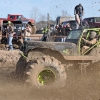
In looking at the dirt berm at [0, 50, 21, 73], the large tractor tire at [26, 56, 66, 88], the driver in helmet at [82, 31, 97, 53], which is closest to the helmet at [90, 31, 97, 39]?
the driver in helmet at [82, 31, 97, 53]

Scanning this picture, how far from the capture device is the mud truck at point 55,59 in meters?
6.75

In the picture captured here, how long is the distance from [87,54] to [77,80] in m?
0.78

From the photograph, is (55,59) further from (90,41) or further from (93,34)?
(93,34)

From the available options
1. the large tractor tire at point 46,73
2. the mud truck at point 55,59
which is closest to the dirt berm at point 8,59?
the mud truck at point 55,59

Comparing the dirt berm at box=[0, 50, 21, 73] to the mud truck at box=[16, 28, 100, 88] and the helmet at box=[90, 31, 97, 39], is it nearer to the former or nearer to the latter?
the mud truck at box=[16, 28, 100, 88]

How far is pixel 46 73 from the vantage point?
689cm

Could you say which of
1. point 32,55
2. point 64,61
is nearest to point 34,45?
point 32,55

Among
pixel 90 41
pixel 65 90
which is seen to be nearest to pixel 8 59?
pixel 90 41

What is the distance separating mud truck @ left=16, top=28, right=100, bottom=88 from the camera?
6750 millimetres

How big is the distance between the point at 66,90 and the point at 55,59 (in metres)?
0.82

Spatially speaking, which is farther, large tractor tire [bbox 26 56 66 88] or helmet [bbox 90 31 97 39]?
helmet [bbox 90 31 97 39]

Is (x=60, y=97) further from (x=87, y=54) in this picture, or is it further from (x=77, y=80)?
(x=87, y=54)

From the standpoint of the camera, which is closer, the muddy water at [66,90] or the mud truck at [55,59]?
the muddy water at [66,90]

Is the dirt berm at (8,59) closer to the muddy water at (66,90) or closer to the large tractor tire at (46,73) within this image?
the muddy water at (66,90)
